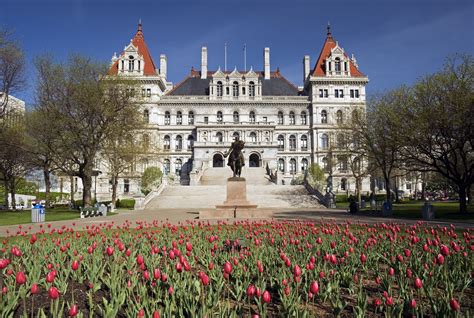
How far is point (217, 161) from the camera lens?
71125mm

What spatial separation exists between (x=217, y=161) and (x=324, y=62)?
34399mm

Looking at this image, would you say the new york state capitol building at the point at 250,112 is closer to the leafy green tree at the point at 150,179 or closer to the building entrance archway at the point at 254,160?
the building entrance archway at the point at 254,160

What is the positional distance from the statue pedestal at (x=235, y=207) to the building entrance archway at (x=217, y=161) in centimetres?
4632

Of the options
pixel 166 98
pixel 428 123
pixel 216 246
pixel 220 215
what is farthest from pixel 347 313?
pixel 166 98

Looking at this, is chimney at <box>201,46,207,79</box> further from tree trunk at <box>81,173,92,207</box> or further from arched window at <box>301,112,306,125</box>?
tree trunk at <box>81,173,92,207</box>

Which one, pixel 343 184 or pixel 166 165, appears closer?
pixel 343 184

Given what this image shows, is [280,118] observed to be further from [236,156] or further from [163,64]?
[236,156]

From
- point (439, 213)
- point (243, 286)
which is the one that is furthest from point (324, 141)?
point (243, 286)

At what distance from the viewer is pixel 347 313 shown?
4883 millimetres

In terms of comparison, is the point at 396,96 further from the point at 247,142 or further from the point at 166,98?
the point at 166,98

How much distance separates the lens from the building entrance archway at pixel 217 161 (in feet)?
231

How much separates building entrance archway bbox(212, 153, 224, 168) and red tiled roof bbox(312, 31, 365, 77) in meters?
28.3

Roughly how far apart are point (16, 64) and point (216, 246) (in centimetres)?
3105

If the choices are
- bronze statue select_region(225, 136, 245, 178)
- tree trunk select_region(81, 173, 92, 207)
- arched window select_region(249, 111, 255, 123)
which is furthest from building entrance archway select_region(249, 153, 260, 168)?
bronze statue select_region(225, 136, 245, 178)
